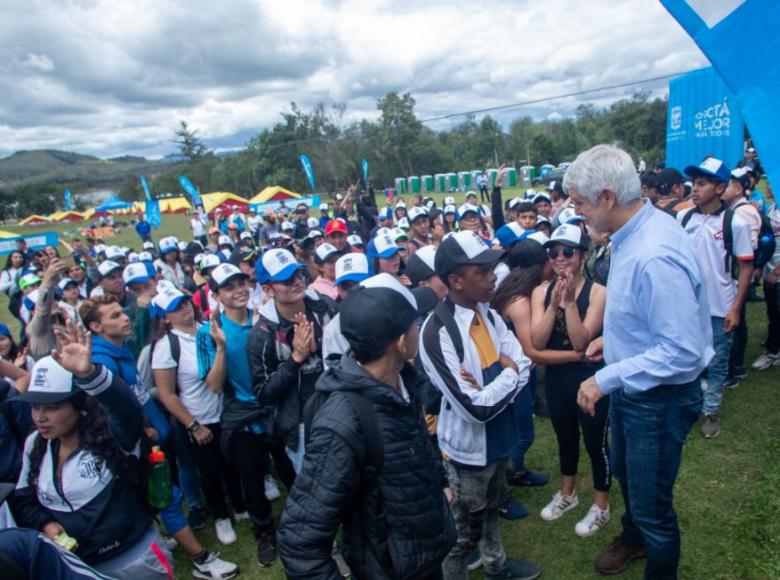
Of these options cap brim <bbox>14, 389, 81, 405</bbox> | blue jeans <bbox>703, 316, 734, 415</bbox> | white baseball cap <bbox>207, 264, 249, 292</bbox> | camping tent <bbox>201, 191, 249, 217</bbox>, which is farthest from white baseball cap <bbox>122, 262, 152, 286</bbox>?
camping tent <bbox>201, 191, 249, 217</bbox>

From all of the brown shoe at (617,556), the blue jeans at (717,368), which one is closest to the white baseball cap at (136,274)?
the brown shoe at (617,556)

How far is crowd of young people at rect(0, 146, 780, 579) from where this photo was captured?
1.81 m

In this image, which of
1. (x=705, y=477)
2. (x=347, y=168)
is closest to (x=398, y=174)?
(x=347, y=168)

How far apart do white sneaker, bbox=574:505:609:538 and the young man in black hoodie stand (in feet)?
6.17

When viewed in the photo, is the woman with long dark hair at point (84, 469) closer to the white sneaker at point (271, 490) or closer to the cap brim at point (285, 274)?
the cap brim at point (285, 274)

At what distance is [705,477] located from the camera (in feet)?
12.4

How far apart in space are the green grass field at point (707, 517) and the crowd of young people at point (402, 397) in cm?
13

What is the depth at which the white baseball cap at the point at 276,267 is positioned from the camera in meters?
3.29

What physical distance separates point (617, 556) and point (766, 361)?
3.83 meters

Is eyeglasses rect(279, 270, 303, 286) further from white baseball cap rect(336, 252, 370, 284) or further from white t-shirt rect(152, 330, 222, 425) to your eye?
white t-shirt rect(152, 330, 222, 425)

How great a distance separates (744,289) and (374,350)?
156 inches

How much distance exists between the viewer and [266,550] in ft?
12.1

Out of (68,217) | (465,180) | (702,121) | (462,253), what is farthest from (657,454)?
(68,217)

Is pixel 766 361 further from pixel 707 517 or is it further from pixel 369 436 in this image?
pixel 369 436
